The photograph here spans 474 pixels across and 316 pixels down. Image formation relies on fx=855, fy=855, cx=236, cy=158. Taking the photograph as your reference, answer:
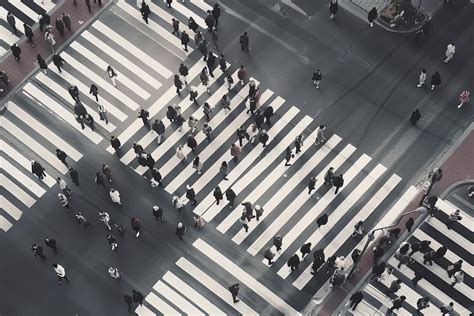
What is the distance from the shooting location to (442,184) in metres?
43.6

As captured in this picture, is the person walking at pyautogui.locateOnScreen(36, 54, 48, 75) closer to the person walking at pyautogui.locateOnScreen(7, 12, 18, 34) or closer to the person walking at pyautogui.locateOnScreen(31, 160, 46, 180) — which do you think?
the person walking at pyautogui.locateOnScreen(7, 12, 18, 34)

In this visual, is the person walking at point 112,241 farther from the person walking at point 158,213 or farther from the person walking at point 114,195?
the person walking at point 158,213

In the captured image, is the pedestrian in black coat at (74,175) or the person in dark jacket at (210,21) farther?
the person in dark jacket at (210,21)

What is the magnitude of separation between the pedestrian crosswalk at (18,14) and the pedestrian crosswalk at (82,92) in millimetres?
57

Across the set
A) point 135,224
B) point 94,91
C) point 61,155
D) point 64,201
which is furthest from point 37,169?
point 135,224

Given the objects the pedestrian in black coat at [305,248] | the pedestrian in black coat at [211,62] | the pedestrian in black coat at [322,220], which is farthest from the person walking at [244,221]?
the pedestrian in black coat at [211,62]

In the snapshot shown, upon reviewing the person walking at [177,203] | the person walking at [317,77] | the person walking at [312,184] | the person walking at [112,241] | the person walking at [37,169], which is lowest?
the person walking at [112,241]

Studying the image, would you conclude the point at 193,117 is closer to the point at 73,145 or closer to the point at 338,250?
the point at 73,145

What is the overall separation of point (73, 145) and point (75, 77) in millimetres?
4454

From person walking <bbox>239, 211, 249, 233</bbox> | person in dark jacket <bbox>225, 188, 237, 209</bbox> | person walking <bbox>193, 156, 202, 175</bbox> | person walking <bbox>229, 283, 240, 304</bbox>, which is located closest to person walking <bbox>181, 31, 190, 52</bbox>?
person walking <bbox>193, 156, 202, 175</bbox>

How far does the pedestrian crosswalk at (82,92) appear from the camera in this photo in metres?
44.5

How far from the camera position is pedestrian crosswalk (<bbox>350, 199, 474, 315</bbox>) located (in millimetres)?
40281

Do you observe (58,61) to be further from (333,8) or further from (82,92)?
(333,8)

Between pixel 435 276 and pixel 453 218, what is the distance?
3015 mm
